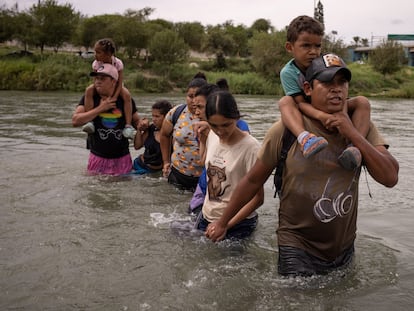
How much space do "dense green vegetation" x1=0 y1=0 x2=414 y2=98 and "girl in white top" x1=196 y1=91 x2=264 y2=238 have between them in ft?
125

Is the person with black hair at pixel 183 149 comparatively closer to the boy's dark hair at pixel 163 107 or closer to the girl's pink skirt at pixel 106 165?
the boy's dark hair at pixel 163 107

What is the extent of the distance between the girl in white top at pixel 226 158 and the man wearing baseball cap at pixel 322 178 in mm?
506

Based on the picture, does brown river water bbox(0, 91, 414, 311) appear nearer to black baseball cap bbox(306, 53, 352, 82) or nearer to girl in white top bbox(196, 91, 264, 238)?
girl in white top bbox(196, 91, 264, 238)

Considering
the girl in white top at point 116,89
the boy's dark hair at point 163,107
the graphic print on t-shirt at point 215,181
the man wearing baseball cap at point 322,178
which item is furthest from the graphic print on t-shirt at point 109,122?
the man wearing baseball cap at point 322,178

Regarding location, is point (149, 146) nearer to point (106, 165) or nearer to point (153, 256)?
point (106, 165)

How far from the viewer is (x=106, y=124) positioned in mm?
6848

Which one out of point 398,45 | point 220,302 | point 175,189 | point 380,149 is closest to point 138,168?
point 175,189

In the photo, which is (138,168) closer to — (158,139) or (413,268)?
(158,139)

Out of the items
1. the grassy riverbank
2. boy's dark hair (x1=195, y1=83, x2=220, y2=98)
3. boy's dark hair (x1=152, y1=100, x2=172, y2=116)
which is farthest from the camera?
the grassy riverbank

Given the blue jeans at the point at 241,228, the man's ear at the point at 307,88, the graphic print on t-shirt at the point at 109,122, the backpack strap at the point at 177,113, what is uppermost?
the man's ear at the point at 307,88

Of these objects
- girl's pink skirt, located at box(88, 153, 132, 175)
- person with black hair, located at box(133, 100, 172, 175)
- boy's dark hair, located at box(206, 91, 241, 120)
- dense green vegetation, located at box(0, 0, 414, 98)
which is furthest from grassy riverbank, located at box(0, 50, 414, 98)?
boy's dark hair, located at box(206, 91, 241, 120)

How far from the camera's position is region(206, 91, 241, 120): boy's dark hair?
381cm

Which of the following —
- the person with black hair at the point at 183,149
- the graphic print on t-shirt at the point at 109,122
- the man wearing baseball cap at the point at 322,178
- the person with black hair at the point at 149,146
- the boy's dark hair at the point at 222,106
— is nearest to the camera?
the man wearing baseball cap at the point at 322,178

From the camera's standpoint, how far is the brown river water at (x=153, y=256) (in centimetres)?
341
